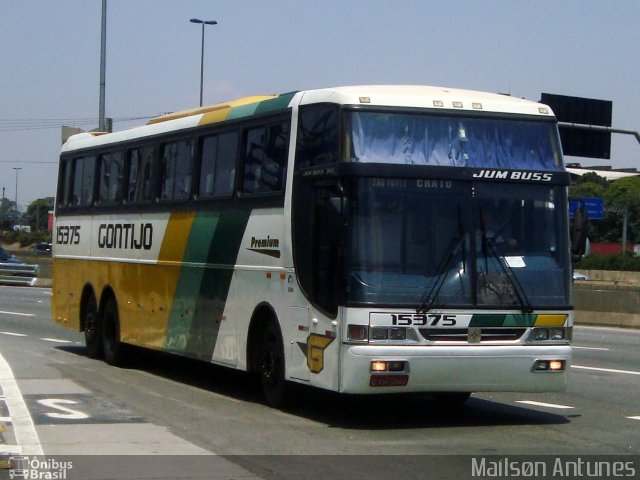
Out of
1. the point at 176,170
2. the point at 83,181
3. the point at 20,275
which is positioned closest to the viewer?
the point at 176,170

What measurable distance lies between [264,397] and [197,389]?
1.54m

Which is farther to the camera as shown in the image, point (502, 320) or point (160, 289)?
point (160, 289)

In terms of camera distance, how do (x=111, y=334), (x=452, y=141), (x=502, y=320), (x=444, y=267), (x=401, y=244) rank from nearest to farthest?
(x=401, y=244) < (x=444, y=267) < (x=502, y=320) < (x=452, y=141) < (x=111, y=334)

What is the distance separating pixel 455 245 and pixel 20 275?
4063 cm

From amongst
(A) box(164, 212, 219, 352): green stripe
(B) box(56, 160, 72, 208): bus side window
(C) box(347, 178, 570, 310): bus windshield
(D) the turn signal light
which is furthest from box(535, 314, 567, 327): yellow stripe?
(B) box(56, 160, 72, 208): bus side window

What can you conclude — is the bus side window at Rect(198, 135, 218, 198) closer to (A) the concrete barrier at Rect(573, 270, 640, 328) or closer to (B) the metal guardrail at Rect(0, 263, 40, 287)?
(A) the concrete barrier at Rect(573, 270, 640, 328)

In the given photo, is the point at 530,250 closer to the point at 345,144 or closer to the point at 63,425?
the point at 345,144

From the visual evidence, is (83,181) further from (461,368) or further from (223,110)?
(461,368)

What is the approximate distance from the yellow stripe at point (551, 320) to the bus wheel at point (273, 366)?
111 inches

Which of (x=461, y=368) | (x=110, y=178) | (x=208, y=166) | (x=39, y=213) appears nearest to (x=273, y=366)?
(x=461, y=368)

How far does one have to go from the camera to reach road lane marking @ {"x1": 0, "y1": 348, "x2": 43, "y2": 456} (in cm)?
1002

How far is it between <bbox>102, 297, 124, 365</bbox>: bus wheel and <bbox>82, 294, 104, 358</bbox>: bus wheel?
22 cm

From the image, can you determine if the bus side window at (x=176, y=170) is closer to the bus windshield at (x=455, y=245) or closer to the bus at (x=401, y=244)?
the bus at (x=401, y=244)

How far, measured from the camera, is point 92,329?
1920cm
